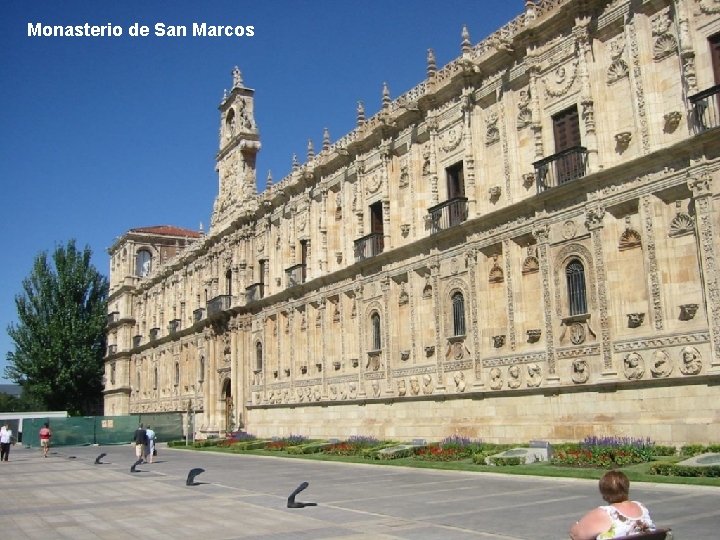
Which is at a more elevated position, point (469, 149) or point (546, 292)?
point (469, 149)

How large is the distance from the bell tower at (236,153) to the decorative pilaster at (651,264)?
29245 mm

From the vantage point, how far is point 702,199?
18406 mm

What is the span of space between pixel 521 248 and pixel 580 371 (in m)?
4.73

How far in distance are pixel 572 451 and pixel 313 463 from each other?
34.6 ft

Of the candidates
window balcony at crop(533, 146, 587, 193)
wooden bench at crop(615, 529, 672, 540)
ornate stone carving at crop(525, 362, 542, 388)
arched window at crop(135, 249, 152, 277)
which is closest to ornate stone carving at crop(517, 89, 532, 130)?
window balcony at crop(533, 146, 587, 193)

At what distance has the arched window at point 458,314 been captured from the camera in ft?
87.6

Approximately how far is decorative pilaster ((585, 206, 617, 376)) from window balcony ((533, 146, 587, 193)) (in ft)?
4.36

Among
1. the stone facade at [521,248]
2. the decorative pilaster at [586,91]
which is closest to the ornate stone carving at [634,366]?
the stone facade at [521,248]

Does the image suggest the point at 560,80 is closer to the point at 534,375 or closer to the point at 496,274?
the point at 496,274

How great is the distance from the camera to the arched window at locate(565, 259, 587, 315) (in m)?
21.9

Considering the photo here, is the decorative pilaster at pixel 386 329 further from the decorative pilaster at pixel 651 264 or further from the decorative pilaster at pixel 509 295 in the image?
the decorative pilaster at pixel 651 264

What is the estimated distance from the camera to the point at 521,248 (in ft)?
79.9

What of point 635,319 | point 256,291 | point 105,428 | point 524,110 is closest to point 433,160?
point 524,110

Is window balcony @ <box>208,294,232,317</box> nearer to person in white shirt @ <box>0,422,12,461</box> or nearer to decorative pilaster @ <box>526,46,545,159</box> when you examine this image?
person in white shirt @ <box>0,422,12,461</box>
